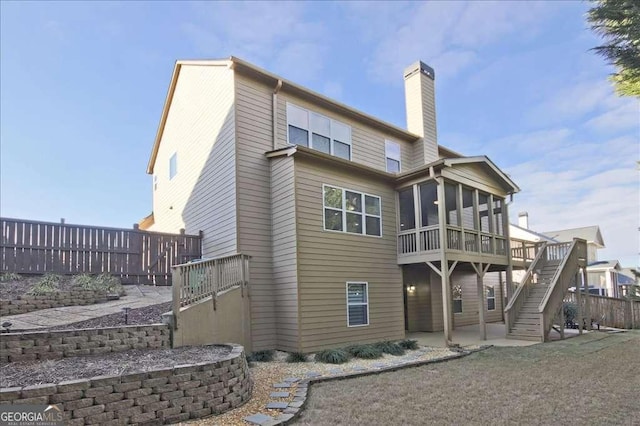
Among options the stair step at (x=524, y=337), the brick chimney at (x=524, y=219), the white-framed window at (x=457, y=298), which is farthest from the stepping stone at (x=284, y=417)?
the brick chimney at (x=524, y=219)

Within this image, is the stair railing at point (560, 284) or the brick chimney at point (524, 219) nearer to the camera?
the stair railing at point (560, 284)

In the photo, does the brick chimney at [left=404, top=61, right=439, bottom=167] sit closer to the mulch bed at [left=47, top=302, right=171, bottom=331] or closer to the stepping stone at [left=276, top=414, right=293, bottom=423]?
the mulch bed at [left=47, top=302, right=171, bottom=331]

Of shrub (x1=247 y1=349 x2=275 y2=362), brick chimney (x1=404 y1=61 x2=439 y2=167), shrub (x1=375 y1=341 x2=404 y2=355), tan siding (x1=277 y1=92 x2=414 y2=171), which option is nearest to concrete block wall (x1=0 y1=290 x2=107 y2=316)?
shrub (x1=247 y1=349 x2=275 y2=362)

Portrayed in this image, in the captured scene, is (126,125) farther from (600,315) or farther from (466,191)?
(600,315)

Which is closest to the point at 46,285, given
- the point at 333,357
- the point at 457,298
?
the point at 333,357

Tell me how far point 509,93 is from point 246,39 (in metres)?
16.4

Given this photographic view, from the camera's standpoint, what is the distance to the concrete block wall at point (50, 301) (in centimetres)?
826

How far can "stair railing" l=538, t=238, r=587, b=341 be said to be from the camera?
1184 cm

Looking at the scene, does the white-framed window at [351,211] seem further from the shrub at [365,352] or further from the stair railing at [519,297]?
the stair railing at [519,297]

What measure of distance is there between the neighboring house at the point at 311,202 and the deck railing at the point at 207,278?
117 centimetres

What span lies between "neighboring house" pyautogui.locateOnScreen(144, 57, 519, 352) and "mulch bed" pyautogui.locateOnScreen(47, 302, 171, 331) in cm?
249

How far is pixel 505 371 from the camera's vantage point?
25.1ft

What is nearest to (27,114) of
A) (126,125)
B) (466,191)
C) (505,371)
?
(126,125)

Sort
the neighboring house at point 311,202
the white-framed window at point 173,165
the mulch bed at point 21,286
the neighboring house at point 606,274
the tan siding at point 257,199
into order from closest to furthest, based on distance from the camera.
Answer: the mulch bed at point 21,286 < the tan siding at point 257,199 < the neighboring house at point 311,202 < the white-framed window at point 173,165 < the neighboring house at point 606,274
